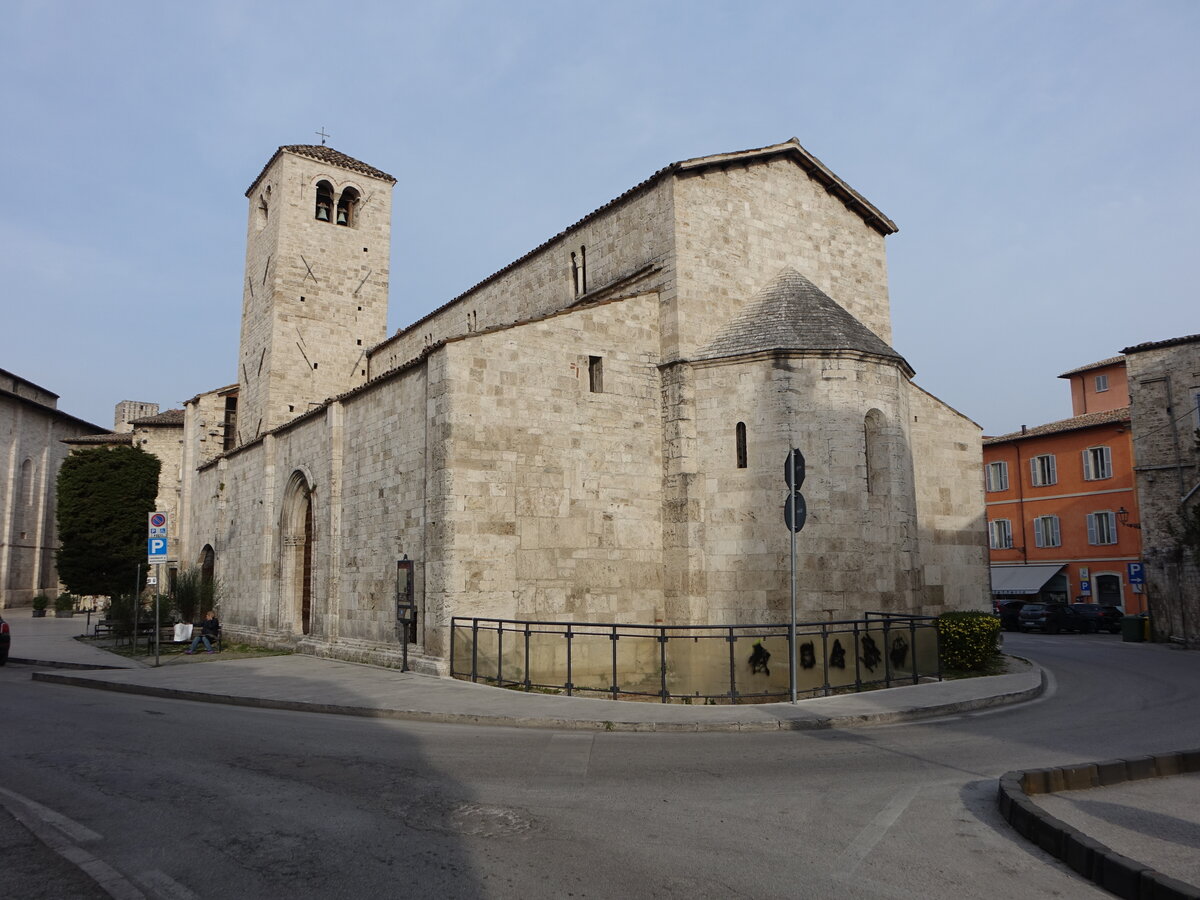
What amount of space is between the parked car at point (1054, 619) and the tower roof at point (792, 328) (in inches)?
704

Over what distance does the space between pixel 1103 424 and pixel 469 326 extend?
27.6 metres

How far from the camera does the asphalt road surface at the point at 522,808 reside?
4.69 meters

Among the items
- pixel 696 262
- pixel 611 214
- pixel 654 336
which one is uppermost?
pixel 611 214

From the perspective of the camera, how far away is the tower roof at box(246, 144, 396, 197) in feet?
97.1

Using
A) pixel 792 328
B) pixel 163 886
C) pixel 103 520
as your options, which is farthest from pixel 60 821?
pixel 103 520

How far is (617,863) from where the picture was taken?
16.2 feet

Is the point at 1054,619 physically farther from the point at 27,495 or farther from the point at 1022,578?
the point at 27,495

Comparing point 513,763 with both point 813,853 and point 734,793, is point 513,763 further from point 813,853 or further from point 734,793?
point 813,853

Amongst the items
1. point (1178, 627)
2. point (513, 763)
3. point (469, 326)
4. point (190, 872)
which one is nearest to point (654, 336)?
point (469, 326)

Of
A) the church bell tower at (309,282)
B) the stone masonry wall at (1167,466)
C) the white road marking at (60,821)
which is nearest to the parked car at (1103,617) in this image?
the stone masonry wall at (1167,466)

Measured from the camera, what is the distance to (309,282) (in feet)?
96.5

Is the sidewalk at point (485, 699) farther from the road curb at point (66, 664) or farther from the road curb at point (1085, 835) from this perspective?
the road curb at point (1085, 835)

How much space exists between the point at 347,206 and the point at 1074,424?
32.7 m

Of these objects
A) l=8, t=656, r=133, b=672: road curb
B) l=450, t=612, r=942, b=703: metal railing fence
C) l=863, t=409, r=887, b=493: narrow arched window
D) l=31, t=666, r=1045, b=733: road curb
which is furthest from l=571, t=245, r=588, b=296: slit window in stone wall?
l=8, t=656, r=133, b=672: road curb
